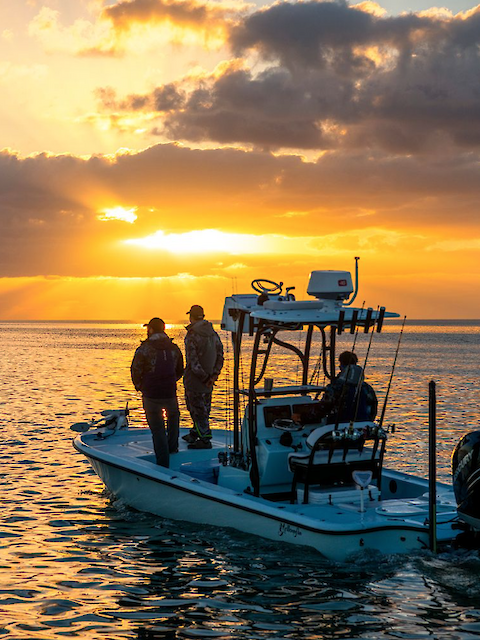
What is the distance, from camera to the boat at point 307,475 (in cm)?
893

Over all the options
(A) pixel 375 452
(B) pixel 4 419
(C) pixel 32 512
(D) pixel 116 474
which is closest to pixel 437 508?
(A) pixel 375 452

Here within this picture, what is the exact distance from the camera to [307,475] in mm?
9625

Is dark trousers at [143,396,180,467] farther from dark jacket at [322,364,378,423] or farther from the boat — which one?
dark jacket at [322,364,378,423]

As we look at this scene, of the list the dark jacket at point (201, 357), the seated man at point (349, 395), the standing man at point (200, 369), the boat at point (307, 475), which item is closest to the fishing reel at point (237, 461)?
the boat at point (307, 475)

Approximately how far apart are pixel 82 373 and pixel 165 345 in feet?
114

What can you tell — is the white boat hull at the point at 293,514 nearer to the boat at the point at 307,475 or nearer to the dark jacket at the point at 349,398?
the boat at the point at 307,475

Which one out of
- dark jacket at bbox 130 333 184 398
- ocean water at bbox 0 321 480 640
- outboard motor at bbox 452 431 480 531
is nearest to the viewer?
ocean water at bbox 0 321 480 640

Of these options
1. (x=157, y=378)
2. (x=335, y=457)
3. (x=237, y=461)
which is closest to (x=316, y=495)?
(x=335, y=457)

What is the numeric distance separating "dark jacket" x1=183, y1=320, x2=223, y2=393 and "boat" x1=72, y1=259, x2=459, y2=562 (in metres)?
2.43

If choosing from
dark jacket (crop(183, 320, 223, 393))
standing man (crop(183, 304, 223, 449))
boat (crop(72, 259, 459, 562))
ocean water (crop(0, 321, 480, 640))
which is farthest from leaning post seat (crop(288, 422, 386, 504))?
dark jacket (crop(183, 320, 223, 393))

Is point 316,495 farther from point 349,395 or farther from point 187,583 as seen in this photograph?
point 187,583

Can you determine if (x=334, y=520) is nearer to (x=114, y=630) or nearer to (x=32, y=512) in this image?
(x=114, y=630)

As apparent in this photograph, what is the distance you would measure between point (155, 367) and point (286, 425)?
2.70 meters

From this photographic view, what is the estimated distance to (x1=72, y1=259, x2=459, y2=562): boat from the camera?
893 cm
